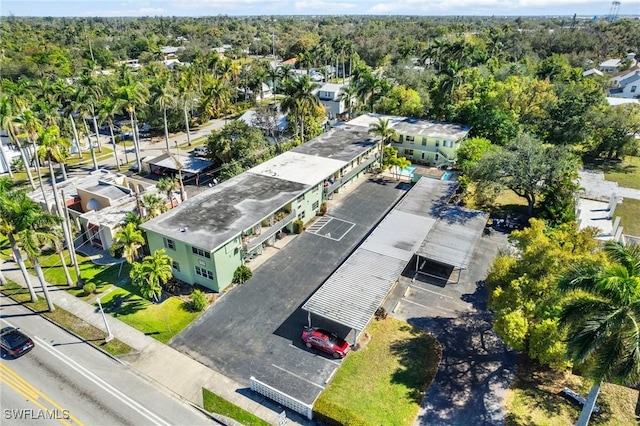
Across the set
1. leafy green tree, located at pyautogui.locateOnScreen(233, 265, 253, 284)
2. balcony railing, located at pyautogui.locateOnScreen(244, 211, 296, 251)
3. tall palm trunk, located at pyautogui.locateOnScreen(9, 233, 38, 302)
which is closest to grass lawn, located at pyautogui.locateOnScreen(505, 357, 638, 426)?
leafy green tree, located at pyautogui.locateOnScreen(233, 265, 253, 284)

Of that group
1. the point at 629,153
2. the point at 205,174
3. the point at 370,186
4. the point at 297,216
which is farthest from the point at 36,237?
the point at 629,153

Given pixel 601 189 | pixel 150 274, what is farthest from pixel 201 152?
pixel 601 189

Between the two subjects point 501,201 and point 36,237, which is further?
point 501,201

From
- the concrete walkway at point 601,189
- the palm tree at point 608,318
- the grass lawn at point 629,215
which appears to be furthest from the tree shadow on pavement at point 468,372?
the concrete walkway at point 601,189

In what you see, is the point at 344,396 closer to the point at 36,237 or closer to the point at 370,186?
the point at 36,237

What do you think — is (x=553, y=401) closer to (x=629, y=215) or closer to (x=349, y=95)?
(x=629, y=215)

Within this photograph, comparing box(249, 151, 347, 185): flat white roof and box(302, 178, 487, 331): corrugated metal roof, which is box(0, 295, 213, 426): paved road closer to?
box(302, 178, 487, 331): corrugated metal roof
